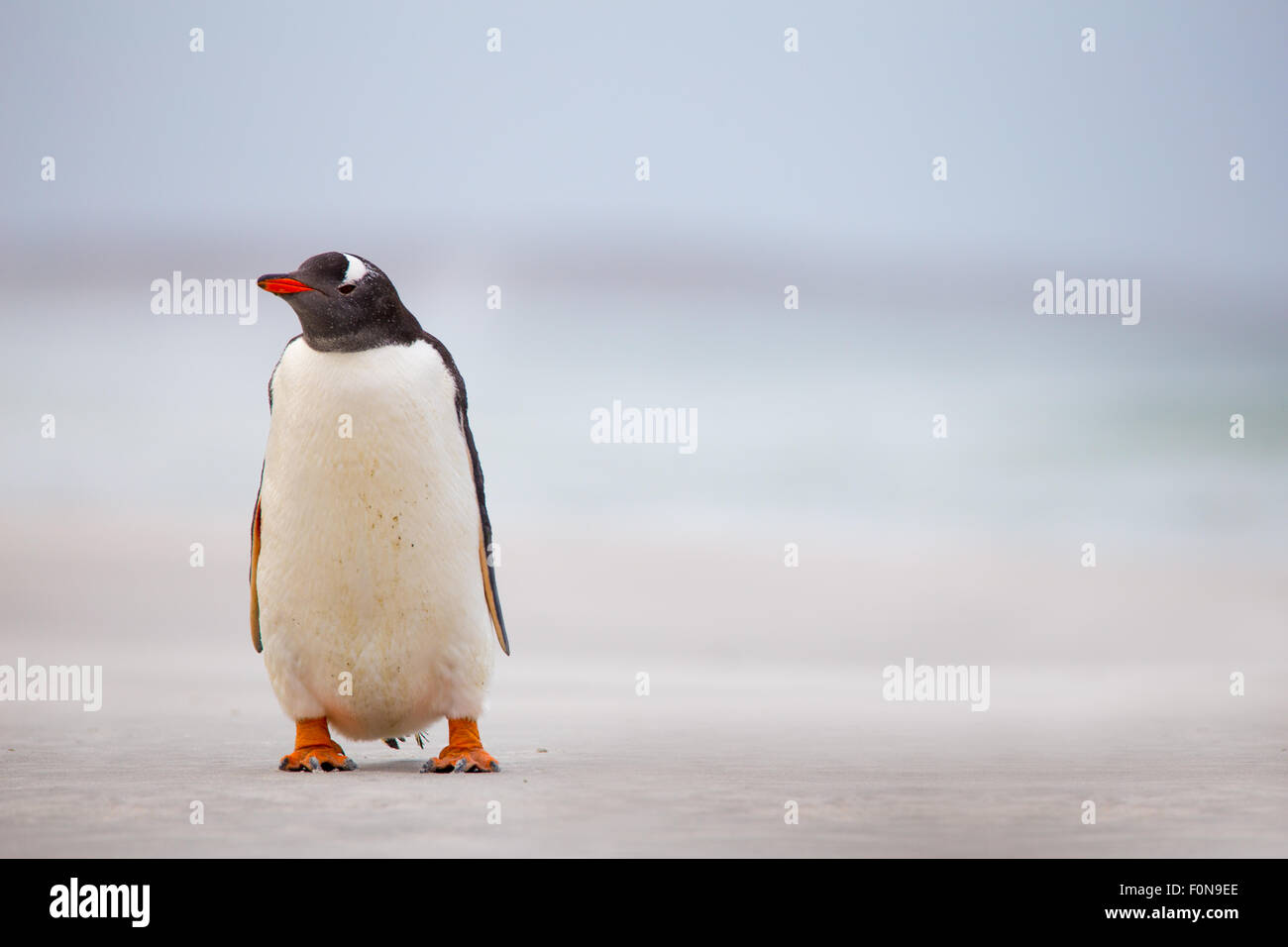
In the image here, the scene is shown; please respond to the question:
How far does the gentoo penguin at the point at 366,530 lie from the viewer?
4.53 meters

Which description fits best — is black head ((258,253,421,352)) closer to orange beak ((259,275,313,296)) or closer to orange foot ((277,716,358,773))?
orange beak ((259,275,313,296))

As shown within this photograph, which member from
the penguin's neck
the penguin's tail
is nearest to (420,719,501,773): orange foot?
the penguin's tail

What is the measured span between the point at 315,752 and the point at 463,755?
A: 19.8 inches

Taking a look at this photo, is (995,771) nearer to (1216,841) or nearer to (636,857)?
(1216,841)

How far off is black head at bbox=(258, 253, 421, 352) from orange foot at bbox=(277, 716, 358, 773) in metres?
1.29

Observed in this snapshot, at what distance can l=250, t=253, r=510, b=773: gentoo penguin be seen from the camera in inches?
178

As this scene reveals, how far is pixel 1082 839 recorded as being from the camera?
351 centimetres

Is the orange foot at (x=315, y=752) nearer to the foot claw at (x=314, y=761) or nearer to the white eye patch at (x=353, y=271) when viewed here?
the foot claw at (x=314, y=761)

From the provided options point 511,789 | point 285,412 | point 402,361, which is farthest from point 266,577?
point 511,789

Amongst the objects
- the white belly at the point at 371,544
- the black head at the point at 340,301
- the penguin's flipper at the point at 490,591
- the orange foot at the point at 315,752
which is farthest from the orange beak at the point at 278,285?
the orange foot at the point at 315,752

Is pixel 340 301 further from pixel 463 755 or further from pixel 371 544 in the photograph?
pixel 463 755

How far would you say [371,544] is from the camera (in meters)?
4.55

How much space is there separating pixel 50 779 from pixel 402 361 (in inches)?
68.1

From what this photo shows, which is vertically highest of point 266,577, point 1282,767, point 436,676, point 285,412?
point 285,412
